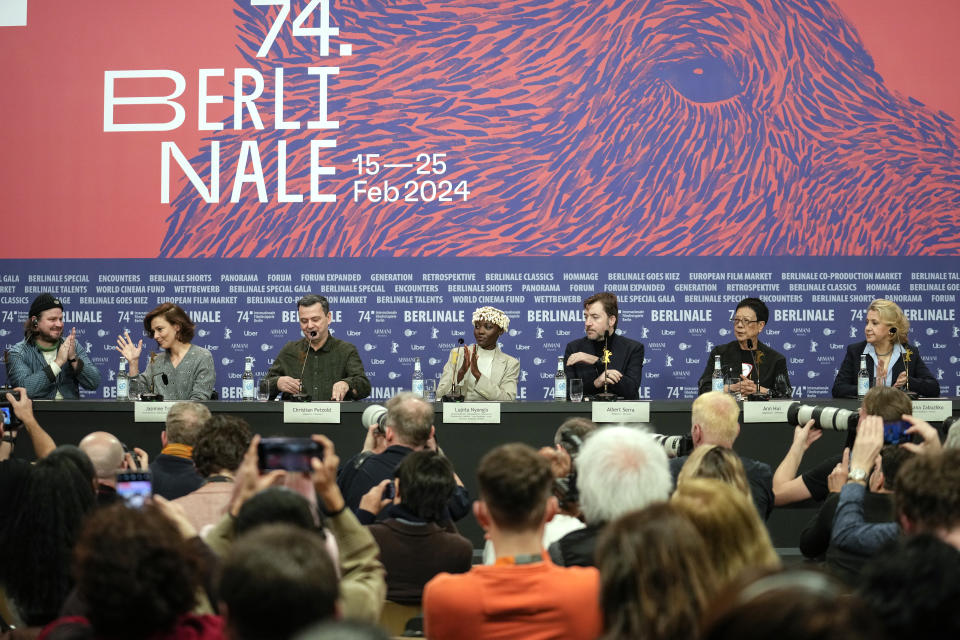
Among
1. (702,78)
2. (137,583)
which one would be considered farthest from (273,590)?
(702,78)

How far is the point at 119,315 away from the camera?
6793mm

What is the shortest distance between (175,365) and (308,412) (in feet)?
3.59

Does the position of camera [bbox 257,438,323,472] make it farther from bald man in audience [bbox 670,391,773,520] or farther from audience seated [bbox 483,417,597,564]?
bald man in audience [bbox 670,391,773,520]

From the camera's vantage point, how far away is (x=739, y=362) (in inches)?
226

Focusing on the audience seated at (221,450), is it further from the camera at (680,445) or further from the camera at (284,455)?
the camera at (680,445)

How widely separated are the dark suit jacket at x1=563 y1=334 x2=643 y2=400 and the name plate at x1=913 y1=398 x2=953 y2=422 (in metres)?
1.52

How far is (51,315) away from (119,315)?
1.03 m

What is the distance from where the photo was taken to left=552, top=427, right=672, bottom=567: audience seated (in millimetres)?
2182

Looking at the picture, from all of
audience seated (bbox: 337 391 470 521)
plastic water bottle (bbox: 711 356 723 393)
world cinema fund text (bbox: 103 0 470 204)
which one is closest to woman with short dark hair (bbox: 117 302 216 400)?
world cinema fund text (bbox: 103 0 470 204)

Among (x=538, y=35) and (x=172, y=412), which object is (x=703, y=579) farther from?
(x=538, y=35)

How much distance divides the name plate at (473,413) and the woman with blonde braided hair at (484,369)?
77 cm

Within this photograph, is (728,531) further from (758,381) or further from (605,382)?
(758,381)

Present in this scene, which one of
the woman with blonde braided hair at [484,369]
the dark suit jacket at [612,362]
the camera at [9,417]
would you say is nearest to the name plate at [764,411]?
the dark suit jacket at [612,362]

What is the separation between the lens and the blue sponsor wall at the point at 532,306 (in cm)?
666
